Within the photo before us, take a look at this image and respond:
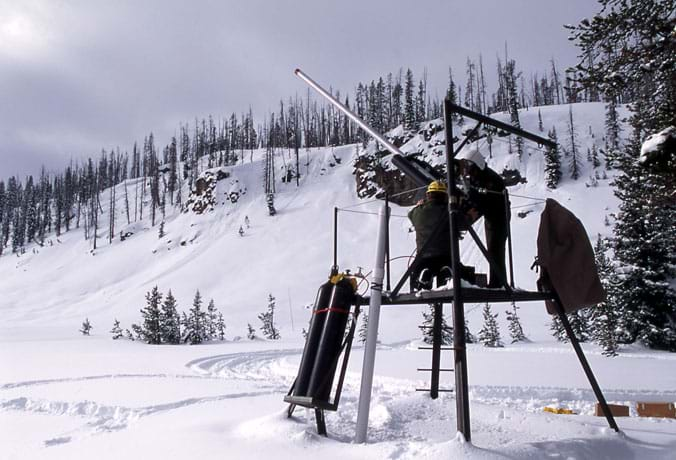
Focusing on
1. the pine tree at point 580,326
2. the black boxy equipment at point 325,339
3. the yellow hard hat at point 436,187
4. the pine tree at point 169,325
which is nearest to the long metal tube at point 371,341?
A: the black boxy equipment at point 325,339

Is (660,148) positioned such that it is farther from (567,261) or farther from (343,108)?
(343,108)

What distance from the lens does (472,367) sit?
13836 mm

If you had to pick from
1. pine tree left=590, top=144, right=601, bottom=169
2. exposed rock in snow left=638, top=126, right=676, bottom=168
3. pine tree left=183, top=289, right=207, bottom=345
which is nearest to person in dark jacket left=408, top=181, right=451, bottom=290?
exposed rock in snow left=638, top=126, right=676, bottom=168

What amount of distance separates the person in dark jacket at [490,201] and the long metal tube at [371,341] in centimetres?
107

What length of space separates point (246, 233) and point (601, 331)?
46037mm

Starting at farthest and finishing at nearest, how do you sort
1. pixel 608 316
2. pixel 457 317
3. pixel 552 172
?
pixel 552 172 → pixel 608 316 → pixel 457 317

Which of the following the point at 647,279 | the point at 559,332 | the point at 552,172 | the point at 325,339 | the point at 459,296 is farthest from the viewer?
the point at 552,172

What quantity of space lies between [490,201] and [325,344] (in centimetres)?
254

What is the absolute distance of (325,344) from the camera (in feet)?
18.7

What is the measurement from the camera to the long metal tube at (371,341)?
208 inches

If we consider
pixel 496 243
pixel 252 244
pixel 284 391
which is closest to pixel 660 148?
pixel 496 243

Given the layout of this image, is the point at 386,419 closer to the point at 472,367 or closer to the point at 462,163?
the point at 462,163

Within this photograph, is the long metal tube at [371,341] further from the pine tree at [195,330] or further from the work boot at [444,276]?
the pine tree at [195,330]

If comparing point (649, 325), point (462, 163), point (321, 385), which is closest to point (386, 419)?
point (321, 385)
